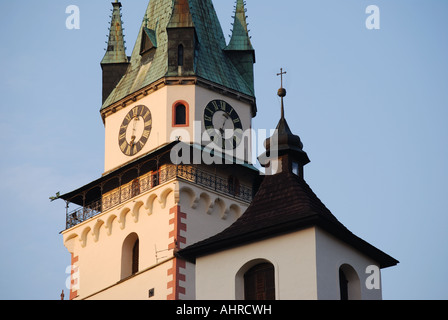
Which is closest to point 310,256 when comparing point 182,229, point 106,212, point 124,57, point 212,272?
point 212,272

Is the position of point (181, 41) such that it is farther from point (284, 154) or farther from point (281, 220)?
point (281, 220)

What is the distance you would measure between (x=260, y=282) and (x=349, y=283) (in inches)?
113

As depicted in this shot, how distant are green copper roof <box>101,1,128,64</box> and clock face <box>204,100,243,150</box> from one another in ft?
17.5

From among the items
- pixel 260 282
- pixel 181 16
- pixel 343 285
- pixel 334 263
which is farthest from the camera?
pixel 181 16

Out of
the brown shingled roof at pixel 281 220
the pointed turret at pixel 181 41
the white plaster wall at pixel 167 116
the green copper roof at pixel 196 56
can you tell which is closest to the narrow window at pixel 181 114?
the white plaster wall at pixel 167 116

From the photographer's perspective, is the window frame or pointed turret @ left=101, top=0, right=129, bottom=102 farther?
pointed turret @ left=101, top=0, right=129, bottom=102

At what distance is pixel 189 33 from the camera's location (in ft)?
205

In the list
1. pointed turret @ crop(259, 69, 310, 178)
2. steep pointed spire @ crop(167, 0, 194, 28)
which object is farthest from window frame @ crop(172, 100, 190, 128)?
pointed turret @ crop(259, 69, 310, 178)

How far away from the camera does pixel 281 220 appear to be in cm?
4484

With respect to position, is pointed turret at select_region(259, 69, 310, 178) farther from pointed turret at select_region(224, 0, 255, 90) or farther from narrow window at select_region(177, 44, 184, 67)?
pointed turret at select_region(224, 0, 255, 90)

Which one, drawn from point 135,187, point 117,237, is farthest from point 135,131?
point 117,237

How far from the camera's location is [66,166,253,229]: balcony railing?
59.1m

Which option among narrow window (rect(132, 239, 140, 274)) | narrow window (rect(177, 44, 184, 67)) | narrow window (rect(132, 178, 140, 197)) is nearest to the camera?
narrow window (rect(132, 239, 140, 274))
